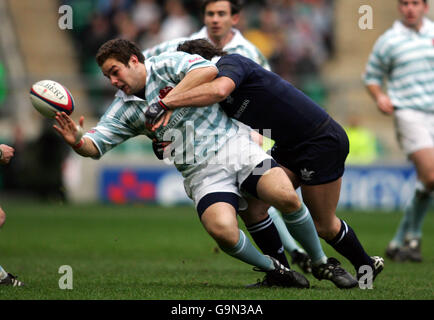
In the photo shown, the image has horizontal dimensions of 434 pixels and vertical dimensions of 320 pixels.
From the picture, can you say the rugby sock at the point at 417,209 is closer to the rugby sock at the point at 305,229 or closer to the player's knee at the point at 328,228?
the player's knee at the point at 328,228

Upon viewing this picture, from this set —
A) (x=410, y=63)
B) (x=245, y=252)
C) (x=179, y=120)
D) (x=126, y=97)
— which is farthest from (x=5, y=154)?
(x=410, y=63)

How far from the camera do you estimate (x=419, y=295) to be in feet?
17.3

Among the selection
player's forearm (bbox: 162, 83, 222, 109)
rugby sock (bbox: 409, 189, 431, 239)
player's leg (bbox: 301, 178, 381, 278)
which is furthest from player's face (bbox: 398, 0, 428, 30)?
player's forearm (bbox: 162, 83, 222, 109)

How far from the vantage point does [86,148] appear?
5.60 m

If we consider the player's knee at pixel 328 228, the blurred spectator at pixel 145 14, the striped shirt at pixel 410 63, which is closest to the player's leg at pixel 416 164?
the striped shirt at pixel 410 63

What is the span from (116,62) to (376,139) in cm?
1211

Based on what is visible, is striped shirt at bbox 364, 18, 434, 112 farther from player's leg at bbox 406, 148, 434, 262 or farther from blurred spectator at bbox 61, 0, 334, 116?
blurred spectator at bbox 61, 0, 334, 116

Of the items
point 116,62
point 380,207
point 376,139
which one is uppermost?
point 116,62

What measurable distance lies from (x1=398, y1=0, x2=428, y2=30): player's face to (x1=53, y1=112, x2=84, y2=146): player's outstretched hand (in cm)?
385

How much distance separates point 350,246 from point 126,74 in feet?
6.55

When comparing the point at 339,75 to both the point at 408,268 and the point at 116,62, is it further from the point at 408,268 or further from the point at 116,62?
the point at 116,62

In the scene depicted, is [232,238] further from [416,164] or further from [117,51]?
[416,164]
